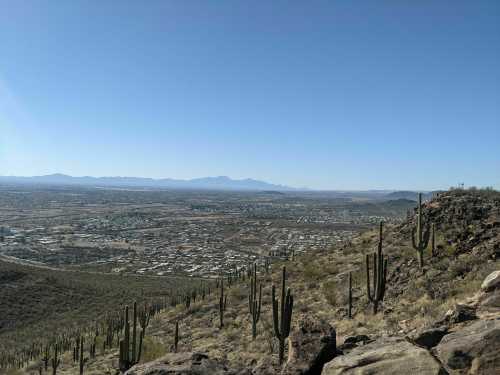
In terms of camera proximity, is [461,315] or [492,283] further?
[492,283]

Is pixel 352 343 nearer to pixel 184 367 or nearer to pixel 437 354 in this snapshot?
pixel 437 354

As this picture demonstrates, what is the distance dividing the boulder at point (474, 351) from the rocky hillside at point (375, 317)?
0.7 inches

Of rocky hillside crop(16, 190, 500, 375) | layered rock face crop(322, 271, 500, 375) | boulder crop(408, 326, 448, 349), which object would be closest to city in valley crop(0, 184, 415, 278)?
rocky hillside crop(16, 190, 500, 375)

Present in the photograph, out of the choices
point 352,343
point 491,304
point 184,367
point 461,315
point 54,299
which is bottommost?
point 54,299

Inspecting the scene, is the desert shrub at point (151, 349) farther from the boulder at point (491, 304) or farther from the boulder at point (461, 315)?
the boulder at point (491, 304)

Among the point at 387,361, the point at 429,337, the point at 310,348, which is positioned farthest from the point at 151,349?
the point at 387,361

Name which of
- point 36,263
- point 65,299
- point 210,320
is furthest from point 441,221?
point 36,263

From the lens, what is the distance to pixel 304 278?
92.8 ft

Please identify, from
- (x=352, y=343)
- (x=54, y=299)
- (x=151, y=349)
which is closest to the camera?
(x=352, y=343)

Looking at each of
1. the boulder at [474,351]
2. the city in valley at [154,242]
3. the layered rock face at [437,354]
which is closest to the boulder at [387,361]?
the layered rock face at [437,354]

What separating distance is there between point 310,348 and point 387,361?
Answer: 207 cm

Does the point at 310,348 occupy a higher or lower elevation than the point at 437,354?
lower

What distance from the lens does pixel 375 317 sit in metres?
15.8

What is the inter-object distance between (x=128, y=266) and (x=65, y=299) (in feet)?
88.9
